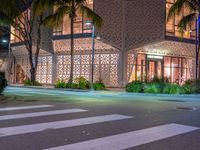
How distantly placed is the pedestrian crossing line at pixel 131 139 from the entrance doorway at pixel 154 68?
28253mm

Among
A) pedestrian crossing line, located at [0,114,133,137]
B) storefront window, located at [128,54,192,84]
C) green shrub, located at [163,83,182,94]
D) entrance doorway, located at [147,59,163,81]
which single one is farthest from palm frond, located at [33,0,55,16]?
pedestrian crossing line, located at [0,114,133,137]

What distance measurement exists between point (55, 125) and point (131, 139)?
2.64m

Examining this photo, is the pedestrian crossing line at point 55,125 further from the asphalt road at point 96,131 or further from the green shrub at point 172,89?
the green shrub at point 172,89

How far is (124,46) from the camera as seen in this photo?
109 ft

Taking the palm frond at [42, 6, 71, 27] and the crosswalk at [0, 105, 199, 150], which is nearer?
the crosswalk at [0, 105, 199, 150]

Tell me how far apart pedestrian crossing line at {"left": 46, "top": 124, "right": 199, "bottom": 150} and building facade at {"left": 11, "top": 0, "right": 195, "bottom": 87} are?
80.5 feet

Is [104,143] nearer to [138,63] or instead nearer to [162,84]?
[162,84]

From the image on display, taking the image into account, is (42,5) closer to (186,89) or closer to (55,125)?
(186,89)

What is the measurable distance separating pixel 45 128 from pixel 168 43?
28.5 m

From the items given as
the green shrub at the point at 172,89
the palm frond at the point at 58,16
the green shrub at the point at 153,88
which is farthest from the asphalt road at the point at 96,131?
the palm frond at the point at 58,16

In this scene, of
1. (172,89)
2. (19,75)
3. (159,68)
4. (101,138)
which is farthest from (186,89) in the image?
(19,75)

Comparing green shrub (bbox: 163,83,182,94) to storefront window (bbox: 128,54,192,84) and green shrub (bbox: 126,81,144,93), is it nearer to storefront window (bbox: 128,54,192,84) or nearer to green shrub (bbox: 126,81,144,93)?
green shrub (bbox: 126,81,144,93)

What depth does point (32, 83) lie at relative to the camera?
3616 cm

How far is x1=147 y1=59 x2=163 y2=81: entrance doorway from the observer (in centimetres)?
3767
